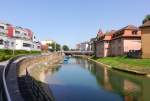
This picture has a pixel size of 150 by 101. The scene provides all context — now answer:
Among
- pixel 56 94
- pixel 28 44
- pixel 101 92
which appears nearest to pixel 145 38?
pixel 101 92

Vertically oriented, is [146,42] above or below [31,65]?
above

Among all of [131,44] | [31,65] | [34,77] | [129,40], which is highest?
[129,40]

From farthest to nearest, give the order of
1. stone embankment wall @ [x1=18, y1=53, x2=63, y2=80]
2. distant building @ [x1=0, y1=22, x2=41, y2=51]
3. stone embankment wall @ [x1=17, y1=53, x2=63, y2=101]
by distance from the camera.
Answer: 1. distant building @ [x1=0, y1=22, x2=41, y2=51]
2. stone embankment wall @ [x1=18, y1=53, x2=63, y2=80]
3. stone embankment wall @ [x1=17, y1=53, x2=63, y2=101]

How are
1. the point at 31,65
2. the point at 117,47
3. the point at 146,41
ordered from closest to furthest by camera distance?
the point at 31,65
the point at 146,41
the point at 117,47

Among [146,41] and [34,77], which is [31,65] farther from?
[146,41]

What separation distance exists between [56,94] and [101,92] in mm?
6387

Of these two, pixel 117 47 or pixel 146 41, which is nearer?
pixel 146 41

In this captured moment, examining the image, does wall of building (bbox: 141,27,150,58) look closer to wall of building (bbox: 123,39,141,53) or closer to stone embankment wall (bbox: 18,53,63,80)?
wall of building (bbox: 123,39,141,53)

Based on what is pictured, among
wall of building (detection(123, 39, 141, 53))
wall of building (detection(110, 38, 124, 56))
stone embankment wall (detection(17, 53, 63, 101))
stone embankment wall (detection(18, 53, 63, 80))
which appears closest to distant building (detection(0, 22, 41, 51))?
stone embankment wall (detection(18, 53, 63, 80))

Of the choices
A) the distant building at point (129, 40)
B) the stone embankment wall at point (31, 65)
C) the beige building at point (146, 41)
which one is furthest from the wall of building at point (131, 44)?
the stone embankment wall at point (31, 65)

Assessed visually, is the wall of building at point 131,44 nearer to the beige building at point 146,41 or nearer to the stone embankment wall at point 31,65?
the beige building at point 146,41

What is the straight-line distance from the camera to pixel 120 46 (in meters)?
94.4

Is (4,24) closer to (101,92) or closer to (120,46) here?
(120,46)

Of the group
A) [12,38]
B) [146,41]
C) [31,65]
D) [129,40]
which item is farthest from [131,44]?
[31,65]
